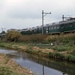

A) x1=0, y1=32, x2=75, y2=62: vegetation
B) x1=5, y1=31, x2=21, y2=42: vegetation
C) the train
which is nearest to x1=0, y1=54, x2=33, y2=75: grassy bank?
x1=0, y1=32, x2=75, y2=62: vegetation

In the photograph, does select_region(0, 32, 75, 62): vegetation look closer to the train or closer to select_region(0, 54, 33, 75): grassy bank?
the train

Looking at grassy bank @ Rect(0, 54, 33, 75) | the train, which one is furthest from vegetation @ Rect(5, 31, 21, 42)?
grassy bank @ Rect(0, 54, 33, 75)

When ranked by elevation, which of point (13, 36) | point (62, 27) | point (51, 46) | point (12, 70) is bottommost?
point (51, 46)

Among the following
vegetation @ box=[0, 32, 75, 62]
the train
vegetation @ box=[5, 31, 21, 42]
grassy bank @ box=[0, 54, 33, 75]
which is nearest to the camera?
grassy bank @ box=[0, 54, 33, 75]

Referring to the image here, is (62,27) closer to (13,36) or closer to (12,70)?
(13,36)

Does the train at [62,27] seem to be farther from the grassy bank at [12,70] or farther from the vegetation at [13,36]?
the grassy bank at [12,70]

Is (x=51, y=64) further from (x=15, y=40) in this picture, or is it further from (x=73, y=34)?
(x=15, y=40)

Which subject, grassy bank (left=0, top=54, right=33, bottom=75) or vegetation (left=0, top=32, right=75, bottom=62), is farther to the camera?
vegetation (left=0, top=32, right=75, bottom=62)

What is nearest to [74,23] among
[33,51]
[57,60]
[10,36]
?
[33,51]

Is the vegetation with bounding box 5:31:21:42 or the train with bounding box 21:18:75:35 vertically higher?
the train with bounding box 21:18:75:35

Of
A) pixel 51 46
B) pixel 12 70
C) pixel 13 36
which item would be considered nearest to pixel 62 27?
pixel 51 46

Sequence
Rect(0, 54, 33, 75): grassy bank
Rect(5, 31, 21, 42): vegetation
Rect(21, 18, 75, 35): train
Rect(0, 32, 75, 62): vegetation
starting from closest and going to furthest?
Rect(0, 54, 33, 75): grassy bank → Rect(0, 32, 75, 62): vegetation → Rect(21, 18, 75, 35): train → Rect(5, 31, 21, 42): vegetation

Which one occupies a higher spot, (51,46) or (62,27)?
(62,27)

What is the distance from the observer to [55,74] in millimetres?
19156
